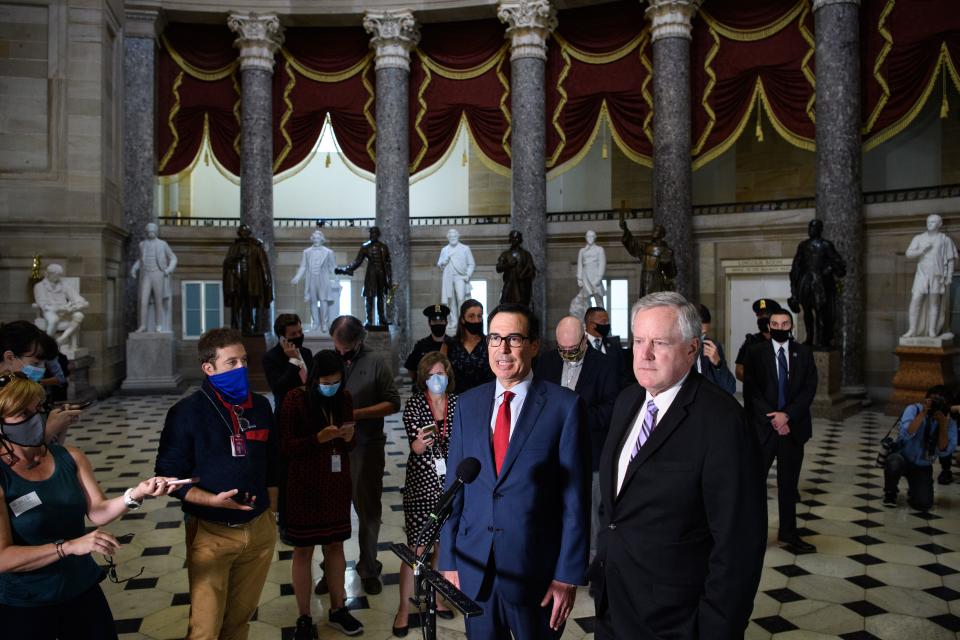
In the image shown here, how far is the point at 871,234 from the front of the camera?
14.6 meters

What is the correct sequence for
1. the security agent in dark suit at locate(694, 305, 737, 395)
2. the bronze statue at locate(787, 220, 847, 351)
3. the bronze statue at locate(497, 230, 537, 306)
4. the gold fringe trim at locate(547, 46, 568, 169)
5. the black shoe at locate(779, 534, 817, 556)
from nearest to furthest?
the security agent in dark suit at locate(694, 305, 737, 395)
the black shoe at locate(779, 534, 817, 556)
the bronze statue at locate(787, 220, 847, 351)
the bronze statue at locate(497, 230, 537, 306)
the gold fringe trim at locate(547, 46, 568, 169)

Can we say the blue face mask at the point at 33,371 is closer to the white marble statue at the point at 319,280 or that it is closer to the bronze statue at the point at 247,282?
the bronze statue at the point at 247,282

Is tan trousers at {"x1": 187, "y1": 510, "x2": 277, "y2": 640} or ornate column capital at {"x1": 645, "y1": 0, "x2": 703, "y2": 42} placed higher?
ornate column capital at {"x1": 645, "y1": 0, "x2": 703, "y2": 42}

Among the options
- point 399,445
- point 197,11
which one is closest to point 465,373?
point 399,445

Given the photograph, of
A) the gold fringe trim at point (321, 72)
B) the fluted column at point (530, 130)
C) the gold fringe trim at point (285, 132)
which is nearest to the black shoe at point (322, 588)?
the fluted column at point (530, 130)

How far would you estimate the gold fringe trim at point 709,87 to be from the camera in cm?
1630

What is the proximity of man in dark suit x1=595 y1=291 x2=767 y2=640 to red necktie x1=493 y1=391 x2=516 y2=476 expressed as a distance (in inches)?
17.8

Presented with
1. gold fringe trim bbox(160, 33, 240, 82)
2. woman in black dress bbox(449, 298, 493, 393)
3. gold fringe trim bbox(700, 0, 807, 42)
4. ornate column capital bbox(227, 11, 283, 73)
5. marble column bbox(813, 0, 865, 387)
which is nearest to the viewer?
woman in black dress bbox(449, 298, 493, 393)

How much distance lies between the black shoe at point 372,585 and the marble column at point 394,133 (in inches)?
493

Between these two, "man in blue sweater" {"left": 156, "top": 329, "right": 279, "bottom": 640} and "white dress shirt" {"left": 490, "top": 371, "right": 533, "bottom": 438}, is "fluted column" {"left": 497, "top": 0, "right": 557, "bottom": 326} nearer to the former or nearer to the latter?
"man in blue sweater" {"left": 156, "top": 329, "right": 279, "bottom": 640}

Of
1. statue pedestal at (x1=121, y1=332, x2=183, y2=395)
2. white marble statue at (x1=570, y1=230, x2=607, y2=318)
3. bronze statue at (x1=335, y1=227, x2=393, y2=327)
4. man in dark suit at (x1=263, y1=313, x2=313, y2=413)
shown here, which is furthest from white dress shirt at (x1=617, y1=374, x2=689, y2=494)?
statue pedestal at (x1=121, y1=332, x2=183, y2=395)

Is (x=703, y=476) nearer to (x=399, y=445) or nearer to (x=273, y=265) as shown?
(x=399, y=445)

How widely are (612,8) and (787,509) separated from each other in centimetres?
1440

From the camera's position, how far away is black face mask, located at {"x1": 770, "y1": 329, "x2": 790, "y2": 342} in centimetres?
560
